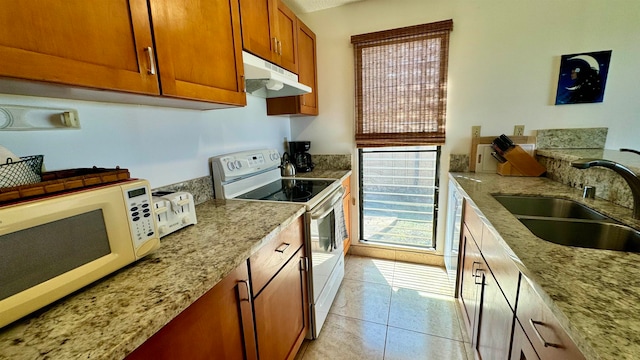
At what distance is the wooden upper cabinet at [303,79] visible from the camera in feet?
7.07

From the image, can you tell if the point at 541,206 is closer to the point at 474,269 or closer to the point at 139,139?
the point at 474,269

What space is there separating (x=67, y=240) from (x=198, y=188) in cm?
93

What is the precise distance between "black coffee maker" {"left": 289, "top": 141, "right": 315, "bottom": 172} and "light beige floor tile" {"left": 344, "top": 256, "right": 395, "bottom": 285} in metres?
1.09

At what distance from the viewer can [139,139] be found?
1.22 metres

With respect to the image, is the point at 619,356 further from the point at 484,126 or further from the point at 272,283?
the point at 484,126

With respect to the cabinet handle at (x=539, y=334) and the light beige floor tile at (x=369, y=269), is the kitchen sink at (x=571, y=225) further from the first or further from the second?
the light beige floor tile at (x=369, y=269)

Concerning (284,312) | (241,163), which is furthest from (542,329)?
(241,163)

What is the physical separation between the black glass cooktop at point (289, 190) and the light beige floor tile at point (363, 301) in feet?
3.14

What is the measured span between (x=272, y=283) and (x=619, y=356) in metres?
1.04

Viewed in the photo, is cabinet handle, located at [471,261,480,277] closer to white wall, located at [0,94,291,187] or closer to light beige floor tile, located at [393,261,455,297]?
light beige floor tile, located at [393,261,455,297]

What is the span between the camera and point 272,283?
3.70 feet

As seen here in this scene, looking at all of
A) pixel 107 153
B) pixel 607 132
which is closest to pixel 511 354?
pixel 107 153

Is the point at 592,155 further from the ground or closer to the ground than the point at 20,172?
closer to the ground

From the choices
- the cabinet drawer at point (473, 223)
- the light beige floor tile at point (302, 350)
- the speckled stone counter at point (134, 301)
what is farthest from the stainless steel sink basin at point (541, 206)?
the light beige floor tile at point (302, 350)
